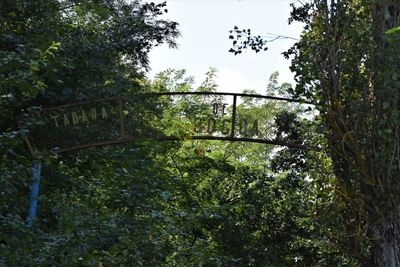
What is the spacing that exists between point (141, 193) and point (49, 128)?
252cm

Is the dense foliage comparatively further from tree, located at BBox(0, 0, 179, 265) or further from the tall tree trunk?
the tall tree trunk

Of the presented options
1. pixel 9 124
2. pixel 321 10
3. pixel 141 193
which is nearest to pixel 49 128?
pixel 9 124

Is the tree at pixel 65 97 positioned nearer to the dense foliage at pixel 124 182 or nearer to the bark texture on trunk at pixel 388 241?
the dense foliage at pixel 124 182

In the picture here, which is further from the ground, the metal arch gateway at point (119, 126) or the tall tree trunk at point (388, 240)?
the metal arch gateway at point (119, 126)

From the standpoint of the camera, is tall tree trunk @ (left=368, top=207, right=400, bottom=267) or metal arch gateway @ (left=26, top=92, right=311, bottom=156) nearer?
tall tree trunk @ (left=368, top=207, right=400, bottom=267)

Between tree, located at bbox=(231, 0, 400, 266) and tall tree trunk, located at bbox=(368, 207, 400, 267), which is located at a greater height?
tree, located at bbox=(231, 0, 400, 266)

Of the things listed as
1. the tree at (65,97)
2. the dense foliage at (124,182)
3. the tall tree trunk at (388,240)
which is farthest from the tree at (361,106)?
the tree at (65,97)

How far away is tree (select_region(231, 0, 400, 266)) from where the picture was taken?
6676mm

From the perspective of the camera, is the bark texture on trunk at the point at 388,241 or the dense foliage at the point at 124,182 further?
the dense foliage at the point at 124,182

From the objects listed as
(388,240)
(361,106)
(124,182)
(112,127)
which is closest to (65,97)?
(112,127)

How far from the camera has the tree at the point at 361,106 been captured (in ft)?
21.9

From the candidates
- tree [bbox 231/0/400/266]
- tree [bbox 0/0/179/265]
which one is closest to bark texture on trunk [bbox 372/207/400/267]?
tree [bbox 231/0/400/266]

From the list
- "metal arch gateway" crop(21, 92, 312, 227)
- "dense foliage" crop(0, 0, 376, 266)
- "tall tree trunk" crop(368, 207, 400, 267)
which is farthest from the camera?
"metal arch gateway" crop(21, 92, 312, 227)

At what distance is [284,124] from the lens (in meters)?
15.9
